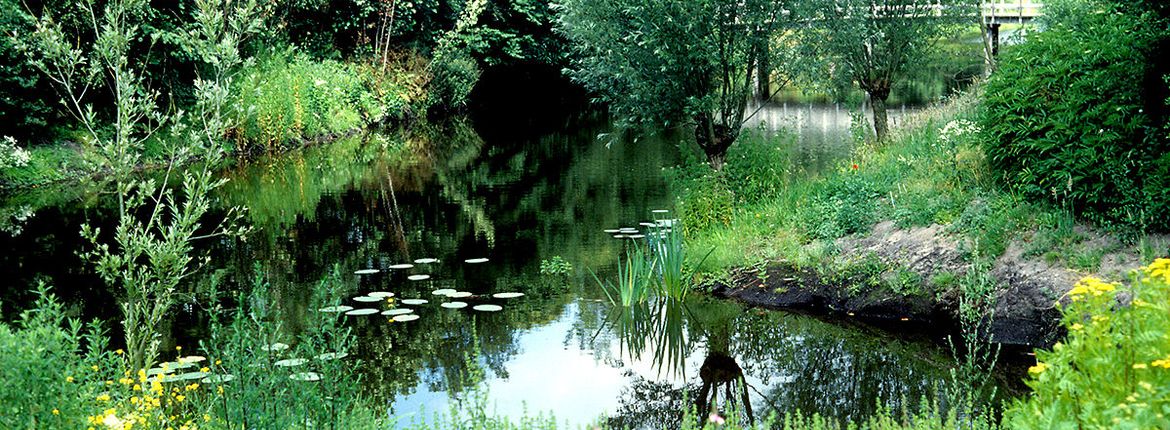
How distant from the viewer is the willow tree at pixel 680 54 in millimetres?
12500

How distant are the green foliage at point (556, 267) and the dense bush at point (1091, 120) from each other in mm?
4485

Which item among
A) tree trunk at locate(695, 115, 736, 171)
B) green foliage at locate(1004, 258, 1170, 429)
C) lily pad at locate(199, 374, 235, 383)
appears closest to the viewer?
green foliage at locate(1004, 258, 1170, 429)

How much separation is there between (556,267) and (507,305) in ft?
5.20

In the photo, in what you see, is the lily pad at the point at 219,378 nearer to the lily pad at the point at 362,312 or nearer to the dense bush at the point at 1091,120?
the lily pad at the point at 362,312

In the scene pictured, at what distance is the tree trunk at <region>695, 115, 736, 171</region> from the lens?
13562 millimetres

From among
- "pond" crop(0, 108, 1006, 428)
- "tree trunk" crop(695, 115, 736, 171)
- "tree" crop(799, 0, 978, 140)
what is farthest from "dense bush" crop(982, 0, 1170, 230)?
"tree" crop(799, 0, 978, 140)

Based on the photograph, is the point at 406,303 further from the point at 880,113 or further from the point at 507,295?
the point at 880,113

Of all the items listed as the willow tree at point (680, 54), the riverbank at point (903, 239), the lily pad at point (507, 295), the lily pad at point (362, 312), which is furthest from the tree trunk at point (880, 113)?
the lily pad at point (362, 312)

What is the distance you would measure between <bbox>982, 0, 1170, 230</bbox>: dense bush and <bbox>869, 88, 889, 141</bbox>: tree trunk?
5754mm

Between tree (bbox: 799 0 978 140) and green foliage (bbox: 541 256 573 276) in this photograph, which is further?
tree (bbox: 799 0 978 140)

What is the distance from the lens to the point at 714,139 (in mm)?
13609

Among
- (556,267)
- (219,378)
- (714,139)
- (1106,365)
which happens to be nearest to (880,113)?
(714,139)

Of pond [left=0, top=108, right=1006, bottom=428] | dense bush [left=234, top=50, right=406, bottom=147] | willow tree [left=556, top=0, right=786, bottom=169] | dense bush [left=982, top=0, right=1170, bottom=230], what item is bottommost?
pond [left=0, top=108, right=1006, bottom=428]

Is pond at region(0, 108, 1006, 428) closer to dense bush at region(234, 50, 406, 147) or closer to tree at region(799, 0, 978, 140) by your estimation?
tree at region(799, 0, 978, 140)
